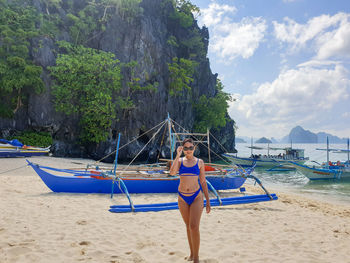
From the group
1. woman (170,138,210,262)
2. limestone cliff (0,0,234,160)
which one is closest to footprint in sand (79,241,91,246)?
woman (170,138,210,262)

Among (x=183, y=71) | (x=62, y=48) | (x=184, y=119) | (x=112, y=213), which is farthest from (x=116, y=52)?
(x=112, y=213)

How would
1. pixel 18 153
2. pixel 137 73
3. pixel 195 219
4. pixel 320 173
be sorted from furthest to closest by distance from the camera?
pixel 137 73, pixel 320 173, pixel 18 153, pixel 195 219

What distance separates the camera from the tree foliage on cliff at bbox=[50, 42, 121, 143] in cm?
2466

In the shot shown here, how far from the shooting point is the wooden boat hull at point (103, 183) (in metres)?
8.91

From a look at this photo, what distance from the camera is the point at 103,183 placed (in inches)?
374

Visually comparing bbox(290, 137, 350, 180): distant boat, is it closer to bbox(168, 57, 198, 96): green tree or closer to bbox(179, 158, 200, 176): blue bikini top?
bbox(168, 57, 198, 96): green tree

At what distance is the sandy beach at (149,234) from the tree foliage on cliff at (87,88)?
60.2 feet

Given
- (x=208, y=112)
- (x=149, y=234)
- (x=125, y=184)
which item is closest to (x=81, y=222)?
(x=149, y=234)

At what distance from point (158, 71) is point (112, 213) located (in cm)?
3005

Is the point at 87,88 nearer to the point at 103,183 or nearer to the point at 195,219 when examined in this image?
the point at 103,183

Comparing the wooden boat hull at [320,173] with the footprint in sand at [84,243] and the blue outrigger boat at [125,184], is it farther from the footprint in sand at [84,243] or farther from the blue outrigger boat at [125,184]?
the footprint in sand at [84,243]

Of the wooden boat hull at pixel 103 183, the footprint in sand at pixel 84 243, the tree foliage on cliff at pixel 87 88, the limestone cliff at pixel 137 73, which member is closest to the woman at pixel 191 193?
the footprint in sand at pixel 84 243

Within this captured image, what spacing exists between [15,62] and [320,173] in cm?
3189

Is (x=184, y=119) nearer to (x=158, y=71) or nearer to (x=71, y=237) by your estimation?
(x=158, y=71)
